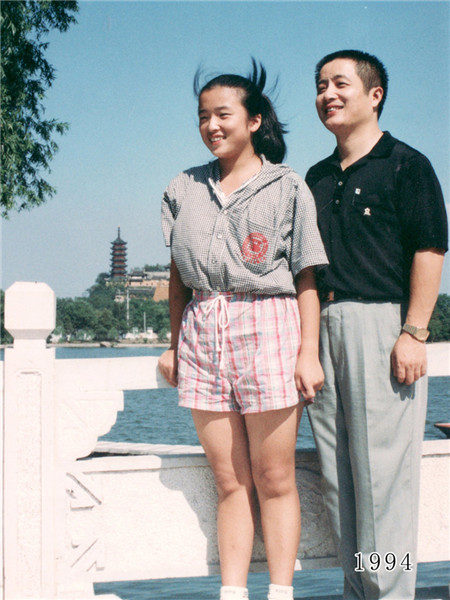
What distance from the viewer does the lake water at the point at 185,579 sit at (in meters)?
5.34

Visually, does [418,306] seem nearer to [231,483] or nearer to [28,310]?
[231,483]

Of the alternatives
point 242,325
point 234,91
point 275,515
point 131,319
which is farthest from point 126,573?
point 131,319

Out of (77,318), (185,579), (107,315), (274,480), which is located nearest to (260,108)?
(274,480)

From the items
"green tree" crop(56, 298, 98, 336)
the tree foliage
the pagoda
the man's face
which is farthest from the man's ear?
the pagoda

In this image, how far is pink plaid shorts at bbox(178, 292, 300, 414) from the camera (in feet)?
6.65

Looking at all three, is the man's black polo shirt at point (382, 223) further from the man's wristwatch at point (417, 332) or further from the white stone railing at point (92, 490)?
the white stone railing at point (92, 490)

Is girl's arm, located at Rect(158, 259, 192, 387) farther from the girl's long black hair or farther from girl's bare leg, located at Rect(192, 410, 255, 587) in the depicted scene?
the girl's long black hair

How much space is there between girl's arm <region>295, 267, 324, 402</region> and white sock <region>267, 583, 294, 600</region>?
56 centimetres

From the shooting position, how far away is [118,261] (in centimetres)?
7556

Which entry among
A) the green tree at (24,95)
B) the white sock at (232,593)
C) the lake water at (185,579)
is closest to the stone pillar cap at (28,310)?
the lake water at (185,579)

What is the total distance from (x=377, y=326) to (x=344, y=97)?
72 cm

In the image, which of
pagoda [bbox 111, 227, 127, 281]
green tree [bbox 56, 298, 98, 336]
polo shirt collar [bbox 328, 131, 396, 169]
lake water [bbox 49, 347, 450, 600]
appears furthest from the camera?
pagoda [bbox 111, 227, 127, 281]

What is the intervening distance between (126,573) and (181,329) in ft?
2.81

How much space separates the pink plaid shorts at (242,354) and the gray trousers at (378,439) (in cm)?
17
